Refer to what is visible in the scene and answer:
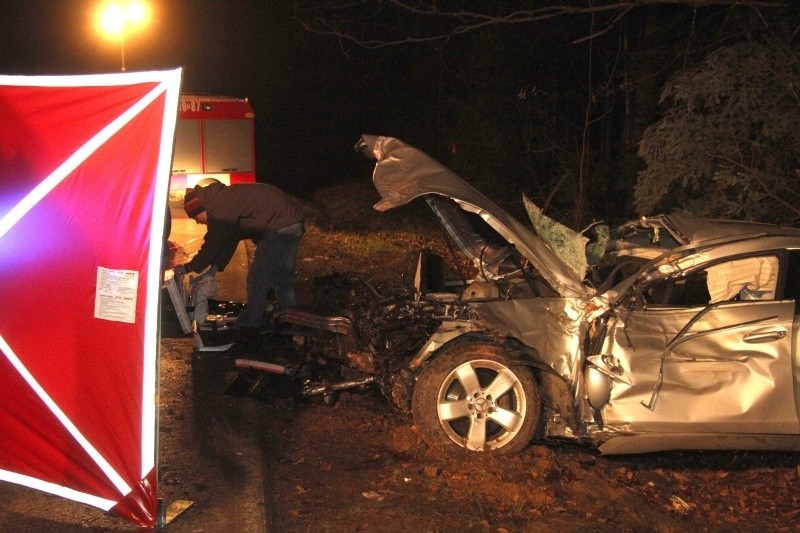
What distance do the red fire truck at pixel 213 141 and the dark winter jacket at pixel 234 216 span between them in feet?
36.2

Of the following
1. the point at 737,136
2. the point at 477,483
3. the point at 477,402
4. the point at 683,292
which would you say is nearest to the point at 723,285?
the point at 683,292

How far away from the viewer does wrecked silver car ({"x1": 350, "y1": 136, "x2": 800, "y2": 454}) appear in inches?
209

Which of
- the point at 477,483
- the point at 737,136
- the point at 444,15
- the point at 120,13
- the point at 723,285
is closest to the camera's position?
the point at 477,483

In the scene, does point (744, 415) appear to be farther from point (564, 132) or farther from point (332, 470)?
point (564, 132)

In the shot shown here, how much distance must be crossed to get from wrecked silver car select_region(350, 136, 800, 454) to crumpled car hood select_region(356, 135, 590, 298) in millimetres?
10

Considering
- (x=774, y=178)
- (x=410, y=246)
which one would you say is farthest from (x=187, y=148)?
(x=774, y=178)

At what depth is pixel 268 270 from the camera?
8.03 meters

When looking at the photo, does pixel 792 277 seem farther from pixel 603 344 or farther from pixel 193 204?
pixel 193 204

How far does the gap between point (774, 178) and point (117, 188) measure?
24.4 feet

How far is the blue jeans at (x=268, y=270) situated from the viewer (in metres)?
7.95

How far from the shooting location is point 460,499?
200 inches

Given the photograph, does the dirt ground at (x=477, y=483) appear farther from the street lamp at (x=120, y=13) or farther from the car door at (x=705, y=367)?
the street lamp at (x=120, y=13)

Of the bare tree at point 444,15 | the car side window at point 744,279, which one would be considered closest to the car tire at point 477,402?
the car side window at point 744,279

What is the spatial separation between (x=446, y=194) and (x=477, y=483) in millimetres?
1824
